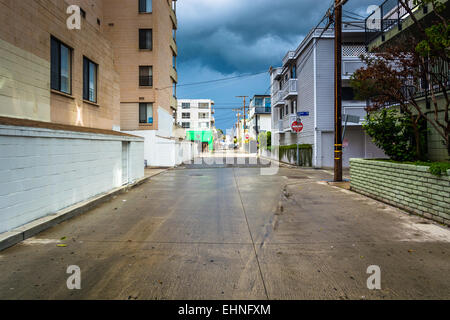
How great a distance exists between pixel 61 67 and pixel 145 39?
16611 millimetres

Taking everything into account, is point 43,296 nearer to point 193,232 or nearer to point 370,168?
point 193,232

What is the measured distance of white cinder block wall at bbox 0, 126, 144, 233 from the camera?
550cm

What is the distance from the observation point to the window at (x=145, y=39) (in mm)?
26438

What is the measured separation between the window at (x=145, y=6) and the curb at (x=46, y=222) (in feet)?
70.9

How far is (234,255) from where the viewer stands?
479cm

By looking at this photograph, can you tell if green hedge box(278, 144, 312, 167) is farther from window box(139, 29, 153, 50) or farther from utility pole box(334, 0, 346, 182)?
window box(139, 29, 153, 50)

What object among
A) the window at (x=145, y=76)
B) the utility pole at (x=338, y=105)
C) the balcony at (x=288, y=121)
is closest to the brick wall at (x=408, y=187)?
the utility pole at (x=338, y=105)

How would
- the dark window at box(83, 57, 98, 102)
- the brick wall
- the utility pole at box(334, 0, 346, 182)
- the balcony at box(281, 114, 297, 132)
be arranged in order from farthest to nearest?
the balcony at box(281, 114, 297, 132), the utility pole at box(334, 0, 346, 182), the dark window at box(83, 57, 98, 102), the brick wall

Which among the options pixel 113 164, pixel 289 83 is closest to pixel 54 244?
pixel 113 164

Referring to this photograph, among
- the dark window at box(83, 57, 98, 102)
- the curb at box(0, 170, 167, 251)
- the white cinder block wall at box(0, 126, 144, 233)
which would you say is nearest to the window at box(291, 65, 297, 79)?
the dark window at box(83, 57, 98, 102)

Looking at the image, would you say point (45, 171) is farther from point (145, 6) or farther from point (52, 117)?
point (145, 6)

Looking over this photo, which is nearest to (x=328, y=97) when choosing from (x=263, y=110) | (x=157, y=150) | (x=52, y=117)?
(x=157, y=150)

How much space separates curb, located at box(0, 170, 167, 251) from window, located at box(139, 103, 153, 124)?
16.9 metres
